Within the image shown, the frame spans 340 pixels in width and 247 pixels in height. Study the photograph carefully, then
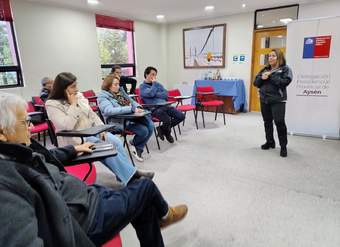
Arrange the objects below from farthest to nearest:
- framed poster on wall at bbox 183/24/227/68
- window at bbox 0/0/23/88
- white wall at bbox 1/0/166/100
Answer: framed poster on wall at bbox 183/24/227/68, white wall at bbox 1/0/166/100, window at bbox 0/0/23/88

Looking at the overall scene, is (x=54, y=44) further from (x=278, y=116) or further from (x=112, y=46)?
(x=278, y=116)

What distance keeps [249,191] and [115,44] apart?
4929 millimetres

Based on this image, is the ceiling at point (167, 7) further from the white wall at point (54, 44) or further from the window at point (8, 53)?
the window at point (8, 53)

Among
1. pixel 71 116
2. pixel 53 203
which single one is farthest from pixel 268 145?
pixel 53 203

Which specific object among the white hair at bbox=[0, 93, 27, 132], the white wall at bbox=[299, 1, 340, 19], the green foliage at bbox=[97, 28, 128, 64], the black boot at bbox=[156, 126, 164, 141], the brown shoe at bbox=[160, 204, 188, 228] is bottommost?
the black boot at bbox=[156, 126, 164, 141]

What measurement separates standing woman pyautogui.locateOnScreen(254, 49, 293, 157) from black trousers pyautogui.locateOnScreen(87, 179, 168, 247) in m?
2.19

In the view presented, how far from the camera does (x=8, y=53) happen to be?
162 inches

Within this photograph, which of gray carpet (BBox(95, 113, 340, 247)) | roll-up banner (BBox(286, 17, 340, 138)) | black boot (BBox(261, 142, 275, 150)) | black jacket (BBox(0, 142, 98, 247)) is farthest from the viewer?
roll-up banner (BBox(286, 17, 340, 138))

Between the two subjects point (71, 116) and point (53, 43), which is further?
point (53, 43)

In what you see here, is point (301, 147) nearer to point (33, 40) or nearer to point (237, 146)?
point (237, 146)

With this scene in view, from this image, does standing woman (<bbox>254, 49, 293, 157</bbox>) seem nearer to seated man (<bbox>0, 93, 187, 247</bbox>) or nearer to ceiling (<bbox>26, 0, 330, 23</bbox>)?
seated man (<bbox>0, 93, 187, 247</bbox>)

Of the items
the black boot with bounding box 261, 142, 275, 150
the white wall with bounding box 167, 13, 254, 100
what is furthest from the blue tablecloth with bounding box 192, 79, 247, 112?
the black boot with bounding box 261, 142, 275, 150

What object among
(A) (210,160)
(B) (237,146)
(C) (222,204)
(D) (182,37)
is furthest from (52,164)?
(D) (182,37)

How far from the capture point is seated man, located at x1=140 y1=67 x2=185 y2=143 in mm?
3611
